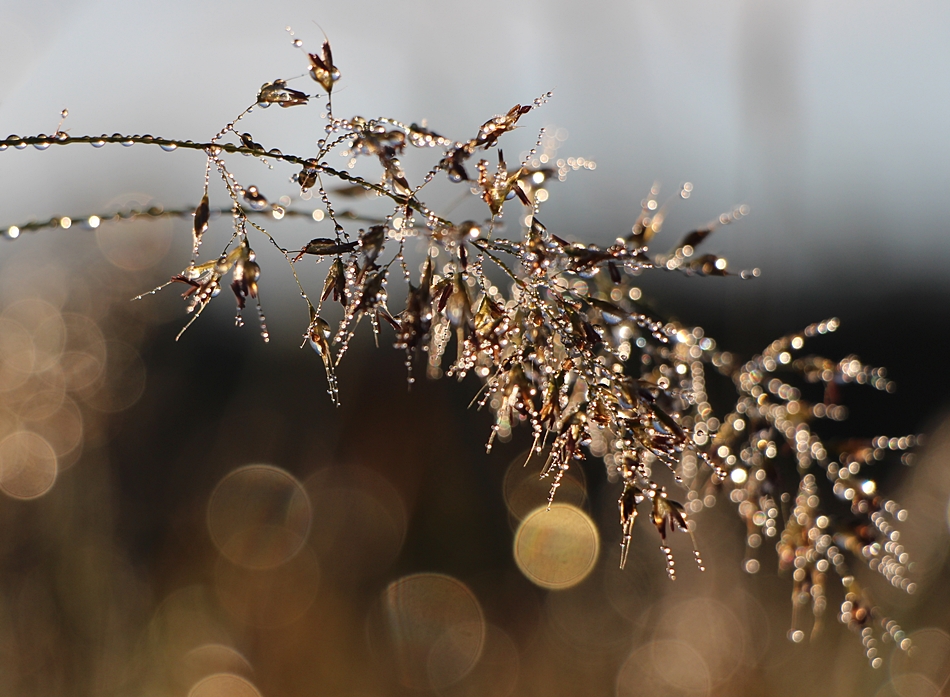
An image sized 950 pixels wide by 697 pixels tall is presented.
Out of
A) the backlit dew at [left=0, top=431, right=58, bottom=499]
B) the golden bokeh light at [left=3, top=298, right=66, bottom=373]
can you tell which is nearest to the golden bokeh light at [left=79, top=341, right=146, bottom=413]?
the golden bokeh light at [left=3, top=298, right=66, bottom=373]

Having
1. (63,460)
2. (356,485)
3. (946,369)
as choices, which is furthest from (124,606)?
(946,369)

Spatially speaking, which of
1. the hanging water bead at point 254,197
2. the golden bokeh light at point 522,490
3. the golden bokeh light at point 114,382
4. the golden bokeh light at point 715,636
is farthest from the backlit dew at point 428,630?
the hanging water bead at point 254,197

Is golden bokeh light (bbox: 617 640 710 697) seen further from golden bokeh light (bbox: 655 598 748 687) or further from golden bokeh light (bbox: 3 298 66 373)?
golden bokeh light (bbox: 3 298 66 373)

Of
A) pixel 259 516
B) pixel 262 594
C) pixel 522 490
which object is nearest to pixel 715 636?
pixel 262 594

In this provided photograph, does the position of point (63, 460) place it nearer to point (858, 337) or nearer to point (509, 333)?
point (509, 333)

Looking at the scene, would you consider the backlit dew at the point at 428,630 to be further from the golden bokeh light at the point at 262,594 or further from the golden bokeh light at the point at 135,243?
the golden bokeh light at the point at 135,243
